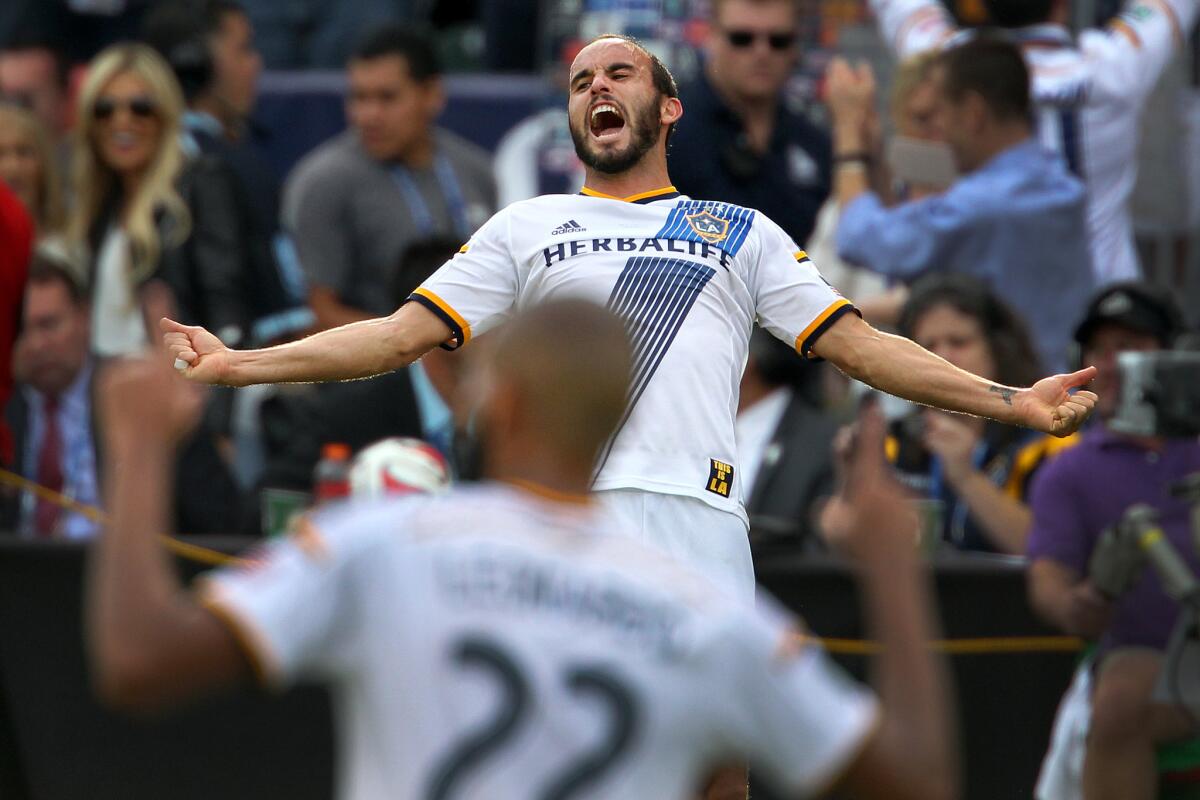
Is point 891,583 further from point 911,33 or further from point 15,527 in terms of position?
point 911,33

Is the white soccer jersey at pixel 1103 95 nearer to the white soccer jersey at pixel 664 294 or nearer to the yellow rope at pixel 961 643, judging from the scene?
the yellow rope at pixel 961 643

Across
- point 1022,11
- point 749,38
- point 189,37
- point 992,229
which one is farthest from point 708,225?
point 189,37

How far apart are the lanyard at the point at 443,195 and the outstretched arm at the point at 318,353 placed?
11.9 feet

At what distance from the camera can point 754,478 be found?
7.43 m

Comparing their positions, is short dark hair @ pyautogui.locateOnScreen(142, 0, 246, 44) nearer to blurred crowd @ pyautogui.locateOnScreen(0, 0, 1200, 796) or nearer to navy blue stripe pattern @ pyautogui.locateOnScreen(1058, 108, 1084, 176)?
blurred crowd @ pyautogui.locateOnScreen(0, 0, 1200, 796)

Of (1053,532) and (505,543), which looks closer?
(505,543)

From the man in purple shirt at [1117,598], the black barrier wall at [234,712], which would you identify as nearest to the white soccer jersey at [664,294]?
the man in purple shirt at [1117,598]

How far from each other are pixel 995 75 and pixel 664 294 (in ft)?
11.2

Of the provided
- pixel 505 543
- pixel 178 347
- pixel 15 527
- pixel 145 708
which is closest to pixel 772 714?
pixel 505 543

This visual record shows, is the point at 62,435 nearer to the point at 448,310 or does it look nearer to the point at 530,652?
the point at 448,310

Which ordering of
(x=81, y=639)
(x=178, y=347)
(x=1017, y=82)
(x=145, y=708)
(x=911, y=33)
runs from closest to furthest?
(x=145, y=708), (x=178, y=347), (x=81, y=639), (x=1017, y=82), (x=911, y=33)

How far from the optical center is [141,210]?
874 centimetres

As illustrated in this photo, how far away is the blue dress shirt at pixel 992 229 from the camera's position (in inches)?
322

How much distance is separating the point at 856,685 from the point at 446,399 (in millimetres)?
1880
